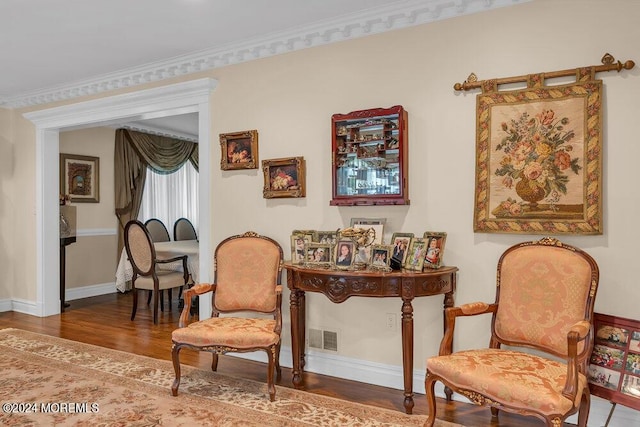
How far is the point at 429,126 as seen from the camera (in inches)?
127

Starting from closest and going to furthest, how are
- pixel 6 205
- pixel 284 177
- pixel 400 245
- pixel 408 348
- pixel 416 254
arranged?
pixel 408 348, pixel 416 254, pixel 400 245, pixel 284 177, pixel 6 205

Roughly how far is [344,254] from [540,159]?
1.31 m

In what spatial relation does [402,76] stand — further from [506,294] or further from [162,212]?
[162,212]

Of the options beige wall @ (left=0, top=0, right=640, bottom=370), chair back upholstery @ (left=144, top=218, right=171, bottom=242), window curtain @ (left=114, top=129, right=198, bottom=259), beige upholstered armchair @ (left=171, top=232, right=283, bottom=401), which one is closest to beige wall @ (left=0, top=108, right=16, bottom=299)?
window curtain @ (left=114, top=129, right=198, bottom=259)

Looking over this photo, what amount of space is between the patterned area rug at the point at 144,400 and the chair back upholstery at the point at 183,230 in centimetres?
388

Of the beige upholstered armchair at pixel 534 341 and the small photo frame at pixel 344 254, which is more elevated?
the small photo frame at pixel 344 254

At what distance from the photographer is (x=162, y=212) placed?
783 cm

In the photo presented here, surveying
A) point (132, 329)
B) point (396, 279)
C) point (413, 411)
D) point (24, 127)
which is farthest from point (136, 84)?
point (413, 411)

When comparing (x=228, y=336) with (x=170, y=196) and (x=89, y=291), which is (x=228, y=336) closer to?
(x=89, y=291)

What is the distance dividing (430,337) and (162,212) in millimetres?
5695

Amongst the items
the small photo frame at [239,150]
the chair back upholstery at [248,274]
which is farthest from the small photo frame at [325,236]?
the small photo frame at [239,150]

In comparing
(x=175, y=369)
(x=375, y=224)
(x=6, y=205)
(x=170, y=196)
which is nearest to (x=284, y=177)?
(x=375, y=224)

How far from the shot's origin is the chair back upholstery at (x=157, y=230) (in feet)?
23.8

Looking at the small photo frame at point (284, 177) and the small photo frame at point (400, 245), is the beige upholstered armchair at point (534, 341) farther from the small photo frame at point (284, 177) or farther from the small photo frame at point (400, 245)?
the small photo frame at point (284, 177)
